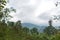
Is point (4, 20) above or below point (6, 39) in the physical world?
above

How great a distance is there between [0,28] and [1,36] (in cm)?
437

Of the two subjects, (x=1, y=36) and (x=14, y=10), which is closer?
(x=1, y=36)

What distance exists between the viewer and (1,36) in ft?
125

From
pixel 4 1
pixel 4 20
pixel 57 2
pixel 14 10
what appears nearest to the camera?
pixel 57 2

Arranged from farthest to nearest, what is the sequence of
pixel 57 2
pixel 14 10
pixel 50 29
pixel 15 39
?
pixel 50 29 < pixel 14 10 < pixel 15 39 < pixel 57 2

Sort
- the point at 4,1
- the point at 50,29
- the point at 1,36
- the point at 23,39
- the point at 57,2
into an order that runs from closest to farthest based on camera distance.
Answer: the point at 57,2
the point at 4,1
the point at 1,36
the point at 23,39
the point at 50,29

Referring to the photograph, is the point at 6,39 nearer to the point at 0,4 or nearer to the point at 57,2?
the point at 0,4

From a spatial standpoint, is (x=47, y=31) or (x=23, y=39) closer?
(x=23, y=39)

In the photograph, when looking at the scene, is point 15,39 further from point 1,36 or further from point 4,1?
point 4,1

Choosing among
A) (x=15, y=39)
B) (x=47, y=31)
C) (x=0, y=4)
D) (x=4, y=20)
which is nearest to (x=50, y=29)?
(x=47, y=31)

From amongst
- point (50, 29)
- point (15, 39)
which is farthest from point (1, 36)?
point (50, 29)

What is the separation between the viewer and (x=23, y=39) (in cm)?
4481

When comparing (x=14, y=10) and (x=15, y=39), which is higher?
(x=14, y=10)

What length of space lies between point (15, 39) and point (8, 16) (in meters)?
8.50
